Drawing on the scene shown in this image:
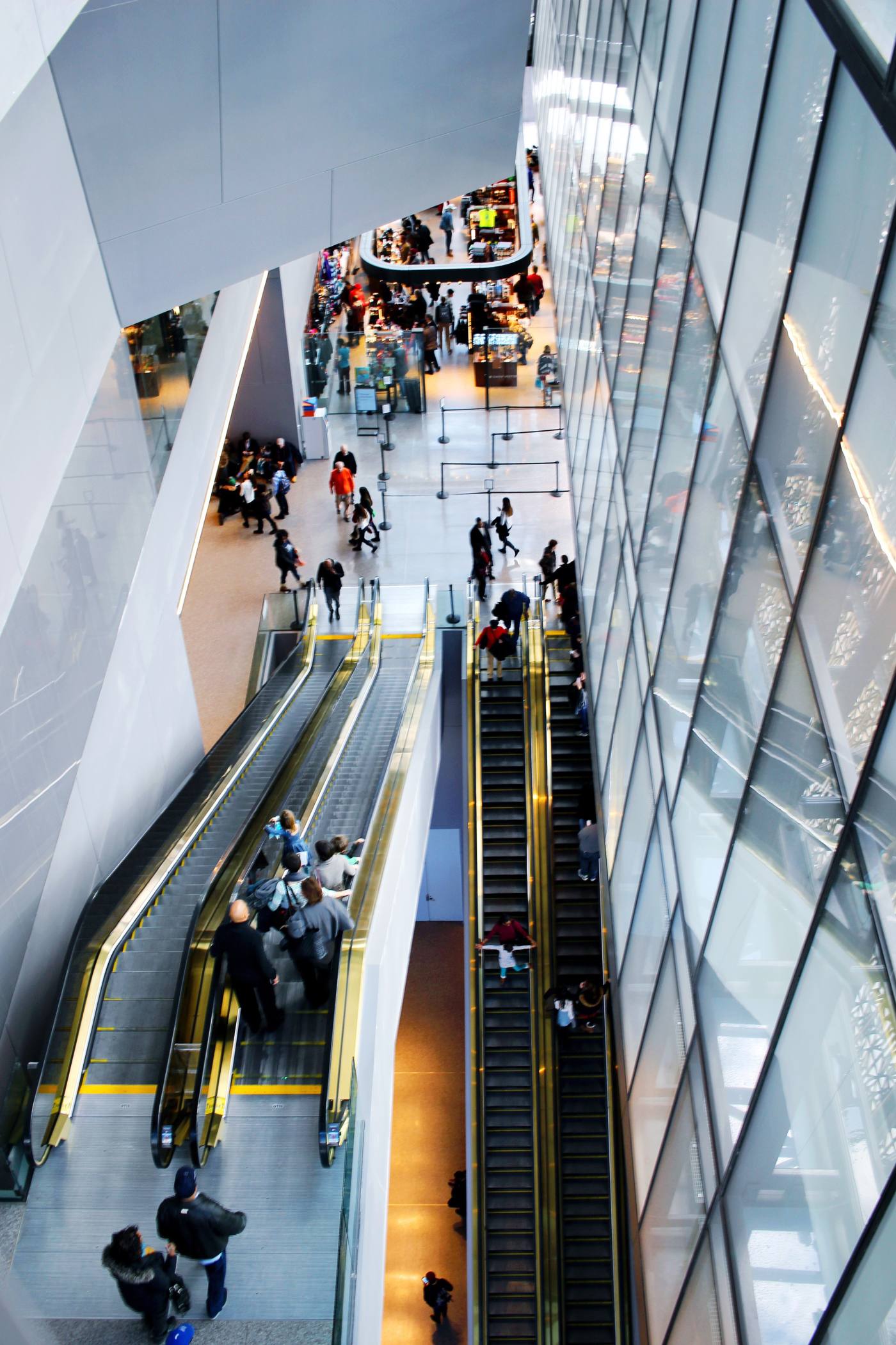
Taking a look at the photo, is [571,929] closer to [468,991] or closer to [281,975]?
[468,991]

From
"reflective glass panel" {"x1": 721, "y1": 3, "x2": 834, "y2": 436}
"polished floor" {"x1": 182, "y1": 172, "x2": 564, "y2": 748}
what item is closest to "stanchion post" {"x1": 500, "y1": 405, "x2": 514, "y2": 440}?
"polished floor" {"x1": 182, "y1": 172, "x2": 564, "y2": 748}

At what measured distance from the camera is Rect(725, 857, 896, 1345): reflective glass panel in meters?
4.25

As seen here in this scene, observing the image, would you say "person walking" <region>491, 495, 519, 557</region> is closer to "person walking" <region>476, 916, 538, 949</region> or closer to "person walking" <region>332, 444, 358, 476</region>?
"person walking" <region>332, 444, 358, 476</region>

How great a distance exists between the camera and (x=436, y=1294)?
58.4 feet

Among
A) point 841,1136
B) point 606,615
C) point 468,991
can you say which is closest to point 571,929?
point 468,991

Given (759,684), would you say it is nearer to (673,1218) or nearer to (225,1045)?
(673,1218)

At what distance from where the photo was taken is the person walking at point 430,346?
31.0m

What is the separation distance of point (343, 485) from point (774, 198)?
61.2 ft

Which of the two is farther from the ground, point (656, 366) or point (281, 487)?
point (281, 487)

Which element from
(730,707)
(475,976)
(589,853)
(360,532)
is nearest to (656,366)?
(730,707)

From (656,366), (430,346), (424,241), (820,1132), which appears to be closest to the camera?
(820,1132)

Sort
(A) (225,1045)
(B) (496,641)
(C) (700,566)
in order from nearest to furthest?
(C) (700,566)
(A) (225,1045)
(B) (496,641)

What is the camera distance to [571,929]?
17453 millimetres

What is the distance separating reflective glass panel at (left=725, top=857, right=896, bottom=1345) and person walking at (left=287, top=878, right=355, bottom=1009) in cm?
397
